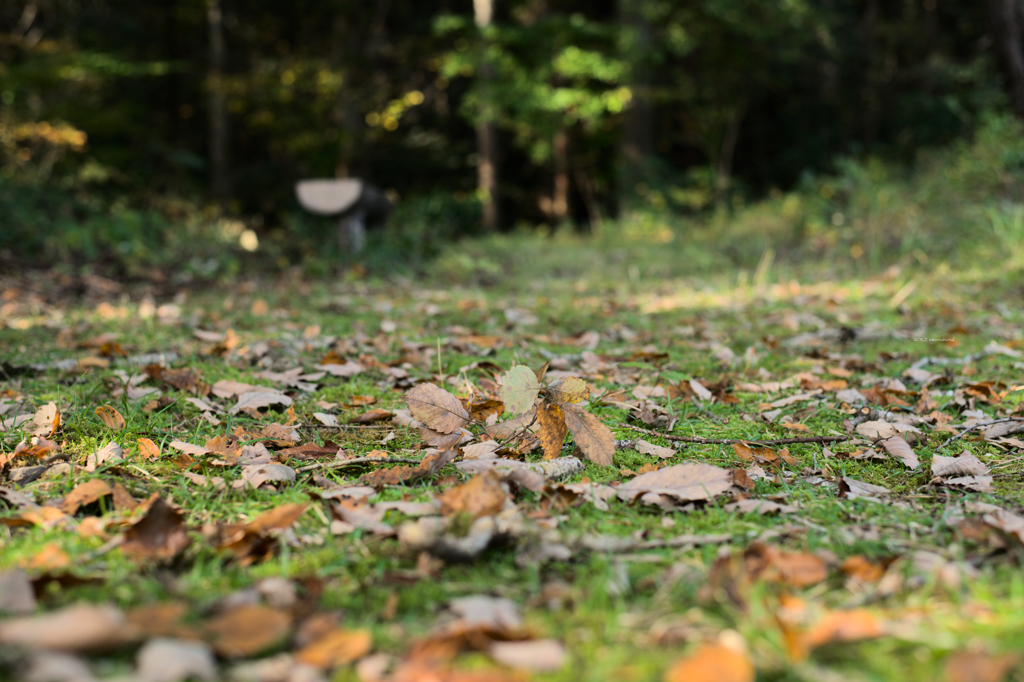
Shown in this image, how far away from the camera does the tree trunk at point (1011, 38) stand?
7.21 m

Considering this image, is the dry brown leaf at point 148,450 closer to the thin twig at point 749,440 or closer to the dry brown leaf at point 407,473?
the dry brown leaf at point 407,473

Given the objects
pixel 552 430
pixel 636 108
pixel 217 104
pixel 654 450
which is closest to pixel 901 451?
pixel 654 450

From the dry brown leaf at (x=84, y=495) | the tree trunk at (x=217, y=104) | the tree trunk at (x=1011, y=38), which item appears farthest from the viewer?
the tree trunk at (x=217, y=104)

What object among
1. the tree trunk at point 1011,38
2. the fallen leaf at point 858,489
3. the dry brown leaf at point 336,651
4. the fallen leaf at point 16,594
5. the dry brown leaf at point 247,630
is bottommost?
the fallen leaf at point 858,489

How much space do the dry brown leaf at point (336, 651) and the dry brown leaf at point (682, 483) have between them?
2.34 ft

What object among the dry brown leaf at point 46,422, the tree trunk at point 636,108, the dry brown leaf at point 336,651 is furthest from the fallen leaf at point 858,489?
the tree trunk at point 636,108

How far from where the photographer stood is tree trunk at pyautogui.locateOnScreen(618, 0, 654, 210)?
37.0ft

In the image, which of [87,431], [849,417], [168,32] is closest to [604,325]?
[849,417]

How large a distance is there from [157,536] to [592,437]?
0.93 m

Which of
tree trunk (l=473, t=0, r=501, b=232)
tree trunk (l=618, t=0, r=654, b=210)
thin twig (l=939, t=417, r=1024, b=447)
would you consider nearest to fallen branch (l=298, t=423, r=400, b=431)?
thin twig (l=939, t=417, r=1024, b=447)

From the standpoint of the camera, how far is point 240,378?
2.37 metres

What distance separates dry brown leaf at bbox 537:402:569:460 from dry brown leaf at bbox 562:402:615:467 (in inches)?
0.9

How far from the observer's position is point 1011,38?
731cm

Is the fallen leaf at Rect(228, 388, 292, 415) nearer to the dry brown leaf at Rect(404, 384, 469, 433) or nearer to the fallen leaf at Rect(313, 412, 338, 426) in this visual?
the fallen leaf at Rect(313, 412, 338, 426)
